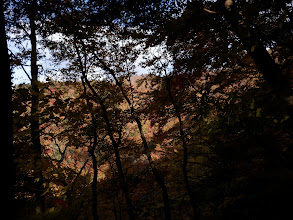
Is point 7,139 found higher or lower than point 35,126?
lower

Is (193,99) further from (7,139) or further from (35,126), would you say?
(35,126)

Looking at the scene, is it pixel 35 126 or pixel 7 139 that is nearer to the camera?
pixel 7 139

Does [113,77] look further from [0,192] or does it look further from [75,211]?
[0,192]

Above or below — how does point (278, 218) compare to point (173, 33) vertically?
below

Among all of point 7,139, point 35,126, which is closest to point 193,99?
point 7,139

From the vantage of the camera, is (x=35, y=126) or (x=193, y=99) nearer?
(x=193, y=99)

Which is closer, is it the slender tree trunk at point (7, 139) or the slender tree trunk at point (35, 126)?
the slender tree trunk at point (7, 139)

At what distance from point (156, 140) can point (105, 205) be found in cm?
887

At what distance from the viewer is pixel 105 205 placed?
1338 centimetres

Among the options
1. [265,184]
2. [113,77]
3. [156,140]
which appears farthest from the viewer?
[113,77]

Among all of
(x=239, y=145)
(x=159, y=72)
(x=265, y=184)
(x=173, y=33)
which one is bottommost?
(x=265, y=184)

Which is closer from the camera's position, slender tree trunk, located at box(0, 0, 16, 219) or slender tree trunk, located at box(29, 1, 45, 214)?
slender tree trunk, located at box(0, 0, 16, 219)

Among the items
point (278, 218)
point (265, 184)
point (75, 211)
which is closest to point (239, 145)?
point (265, 184)

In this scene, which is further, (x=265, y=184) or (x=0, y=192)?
(x=265, y=184)
